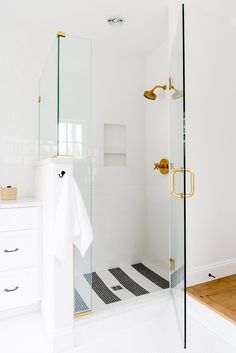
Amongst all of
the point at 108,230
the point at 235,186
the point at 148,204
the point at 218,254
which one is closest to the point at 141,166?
the point at 148,204

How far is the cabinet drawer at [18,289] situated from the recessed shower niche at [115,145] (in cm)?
142

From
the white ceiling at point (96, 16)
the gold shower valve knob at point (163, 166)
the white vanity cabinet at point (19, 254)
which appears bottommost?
the white vanity cabinet at point (19, 254)

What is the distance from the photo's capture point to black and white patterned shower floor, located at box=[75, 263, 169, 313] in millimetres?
1751

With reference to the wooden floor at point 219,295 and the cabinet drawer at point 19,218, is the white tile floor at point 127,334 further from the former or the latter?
the cabinet drawer at point 19,218

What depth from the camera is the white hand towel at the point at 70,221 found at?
1480 mm

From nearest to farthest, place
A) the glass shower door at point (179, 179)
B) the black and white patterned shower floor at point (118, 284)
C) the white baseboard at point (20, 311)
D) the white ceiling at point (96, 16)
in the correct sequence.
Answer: the glass shower door at point (179, 179)
the black and white patterned shower floor at point (118, 284)
the white baseboard at point (20, 311)
the white ceiling at point (96, 16)

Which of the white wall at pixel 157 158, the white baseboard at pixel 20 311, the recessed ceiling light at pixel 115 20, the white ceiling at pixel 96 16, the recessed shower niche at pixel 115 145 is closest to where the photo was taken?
the white baseboard at pixel 20 311

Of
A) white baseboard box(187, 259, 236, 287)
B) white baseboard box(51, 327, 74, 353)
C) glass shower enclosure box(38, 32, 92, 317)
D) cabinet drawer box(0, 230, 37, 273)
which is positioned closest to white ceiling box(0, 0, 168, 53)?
glass shower enclosure box(38, 32, 92, 317)

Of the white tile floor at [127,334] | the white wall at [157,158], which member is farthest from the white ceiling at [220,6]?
the white tile floor at [127,334]

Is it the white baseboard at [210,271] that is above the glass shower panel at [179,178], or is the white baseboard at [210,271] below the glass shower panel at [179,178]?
below

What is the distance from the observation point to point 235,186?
239 centimetres

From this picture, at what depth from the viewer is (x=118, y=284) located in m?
2.33

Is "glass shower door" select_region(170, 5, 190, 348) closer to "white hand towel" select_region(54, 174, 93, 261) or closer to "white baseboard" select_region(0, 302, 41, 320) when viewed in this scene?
"white hand towel" select_region(54, 174, 93, 261)

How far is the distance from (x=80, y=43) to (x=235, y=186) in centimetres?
189
